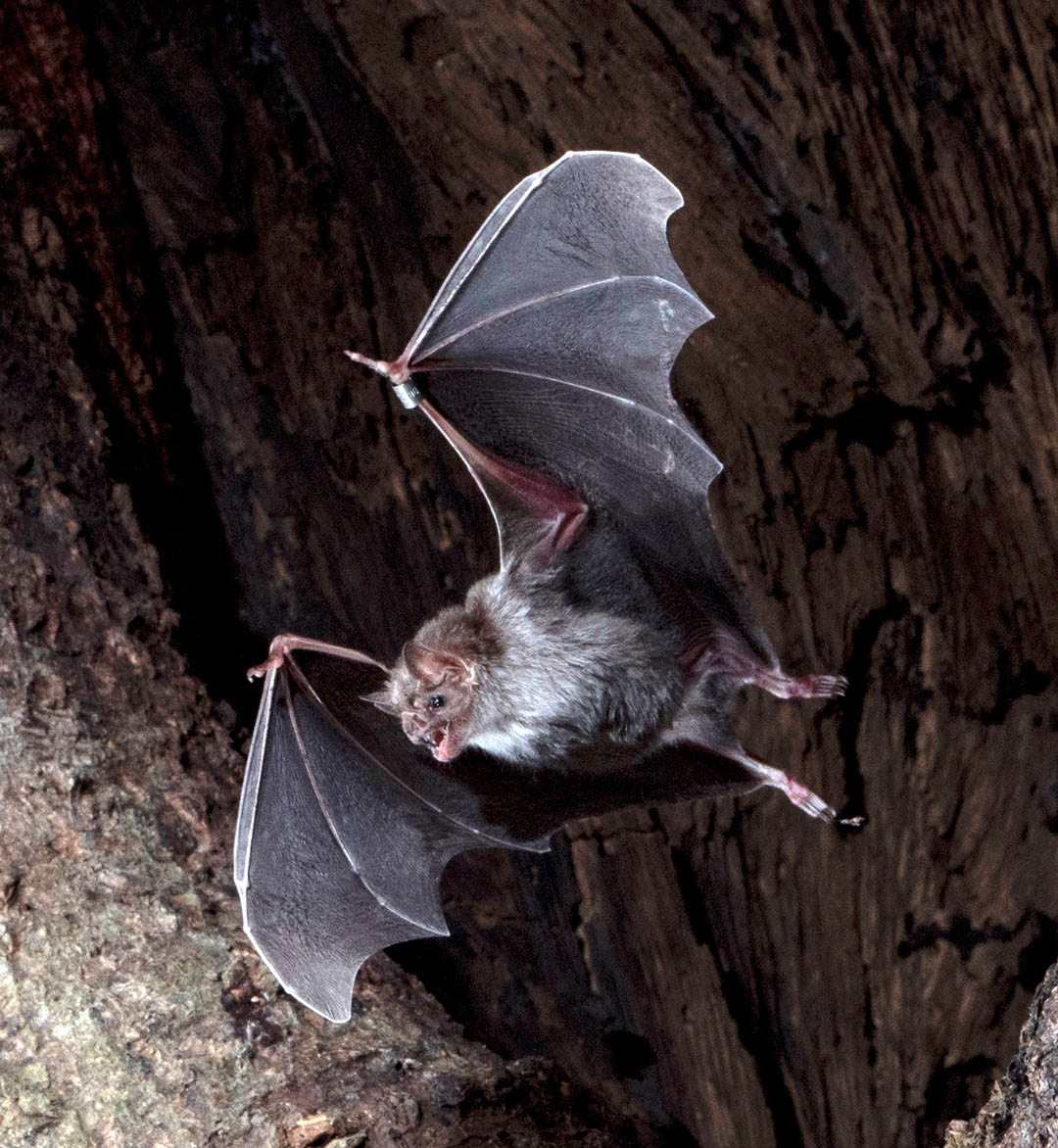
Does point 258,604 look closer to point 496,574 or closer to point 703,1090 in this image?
point 496,574

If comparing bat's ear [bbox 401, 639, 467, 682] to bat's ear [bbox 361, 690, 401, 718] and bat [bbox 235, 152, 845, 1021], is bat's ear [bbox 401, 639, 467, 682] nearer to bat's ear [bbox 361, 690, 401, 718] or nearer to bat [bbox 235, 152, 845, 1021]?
bat [bbox 235, 152, 845, 1021]

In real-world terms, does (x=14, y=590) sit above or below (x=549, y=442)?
above

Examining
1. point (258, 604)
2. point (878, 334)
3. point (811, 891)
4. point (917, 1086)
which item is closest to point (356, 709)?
point (258, 604)

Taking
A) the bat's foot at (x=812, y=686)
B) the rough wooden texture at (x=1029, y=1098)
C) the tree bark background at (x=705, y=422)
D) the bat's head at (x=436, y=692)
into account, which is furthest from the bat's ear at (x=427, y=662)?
the rough wooden texture at (x=1029, y=1098)

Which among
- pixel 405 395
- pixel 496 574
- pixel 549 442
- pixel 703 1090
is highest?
pixel 405 395

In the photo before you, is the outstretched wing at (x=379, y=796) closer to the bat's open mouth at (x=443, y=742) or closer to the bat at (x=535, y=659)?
the bat at (x=535, y=659)

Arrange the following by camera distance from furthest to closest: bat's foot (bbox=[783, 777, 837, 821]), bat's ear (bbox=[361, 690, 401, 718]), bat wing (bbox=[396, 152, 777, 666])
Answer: bat's ear (bbox=[361, 690, 401, 718])
bat's foot (bbox=[783, 777, 837, 821])
bat wing (bbox=[396, 152, 777, 666])

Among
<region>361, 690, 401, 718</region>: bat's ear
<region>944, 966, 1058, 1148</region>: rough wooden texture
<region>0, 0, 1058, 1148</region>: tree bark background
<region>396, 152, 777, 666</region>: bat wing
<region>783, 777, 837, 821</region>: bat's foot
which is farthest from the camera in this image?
<region>361, 690, 401, 718</region>: bat's ear

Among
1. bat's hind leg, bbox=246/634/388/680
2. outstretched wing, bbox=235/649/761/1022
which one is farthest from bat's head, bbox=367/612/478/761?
outstretched wing, bbox=235/649/761/1022
